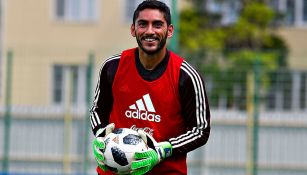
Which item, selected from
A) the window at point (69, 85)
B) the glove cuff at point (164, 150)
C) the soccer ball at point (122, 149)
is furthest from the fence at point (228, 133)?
the soccer ball at point (122, 149)

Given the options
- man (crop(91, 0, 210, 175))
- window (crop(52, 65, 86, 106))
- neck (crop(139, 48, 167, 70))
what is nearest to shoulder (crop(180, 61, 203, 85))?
man (crop(91, 0, 210, 175))

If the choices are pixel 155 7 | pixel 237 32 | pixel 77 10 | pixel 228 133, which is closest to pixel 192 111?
pixel 155 7

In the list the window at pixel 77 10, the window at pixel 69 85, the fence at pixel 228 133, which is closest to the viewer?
the fence at pixel 228 133

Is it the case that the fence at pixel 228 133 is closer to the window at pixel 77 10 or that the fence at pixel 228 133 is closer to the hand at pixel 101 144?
the hand at pixel 101 144

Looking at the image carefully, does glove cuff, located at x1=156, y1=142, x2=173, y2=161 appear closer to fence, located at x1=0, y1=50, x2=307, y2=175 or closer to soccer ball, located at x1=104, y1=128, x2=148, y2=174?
soccer ball, located at x1=104, y1=128, x2=148, y2=174

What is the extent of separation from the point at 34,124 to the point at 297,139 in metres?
4.09

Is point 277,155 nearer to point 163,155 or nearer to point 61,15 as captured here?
point 163,155

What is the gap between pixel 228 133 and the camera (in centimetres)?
1509

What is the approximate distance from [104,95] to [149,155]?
0.60 meters

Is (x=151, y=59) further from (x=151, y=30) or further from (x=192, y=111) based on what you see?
(x=192, y=111)

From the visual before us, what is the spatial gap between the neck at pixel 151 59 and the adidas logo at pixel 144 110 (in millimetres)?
188

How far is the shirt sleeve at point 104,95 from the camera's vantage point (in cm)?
640

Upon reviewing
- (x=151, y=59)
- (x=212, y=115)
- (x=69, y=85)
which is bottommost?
(x=212, y=115)

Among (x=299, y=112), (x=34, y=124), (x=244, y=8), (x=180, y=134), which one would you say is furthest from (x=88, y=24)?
(x=180, y=134)
